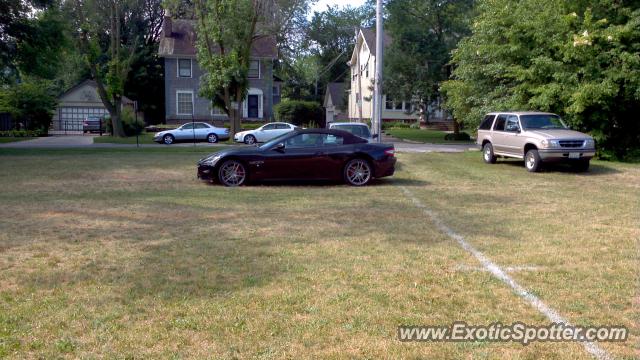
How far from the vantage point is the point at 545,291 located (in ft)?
18.2

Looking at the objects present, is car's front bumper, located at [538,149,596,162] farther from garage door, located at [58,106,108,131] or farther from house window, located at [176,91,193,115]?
garage door, located at [58,106,108,131]

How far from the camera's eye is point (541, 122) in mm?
17922

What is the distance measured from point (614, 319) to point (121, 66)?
35.5 meters

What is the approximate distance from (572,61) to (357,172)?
10701 mm

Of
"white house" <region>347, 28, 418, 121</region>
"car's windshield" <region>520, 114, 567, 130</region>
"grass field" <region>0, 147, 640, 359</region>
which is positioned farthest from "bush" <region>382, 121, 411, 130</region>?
"grass field" <region>0, 147, 640, 359</region>

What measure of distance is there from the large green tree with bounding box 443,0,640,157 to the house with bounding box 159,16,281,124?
92.5ft

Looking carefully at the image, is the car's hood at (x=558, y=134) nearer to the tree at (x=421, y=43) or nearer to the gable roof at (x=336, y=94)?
the tree at (x=421, y=43)

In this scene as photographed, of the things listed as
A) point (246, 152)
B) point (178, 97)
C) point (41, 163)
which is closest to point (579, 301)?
point (246, 152)

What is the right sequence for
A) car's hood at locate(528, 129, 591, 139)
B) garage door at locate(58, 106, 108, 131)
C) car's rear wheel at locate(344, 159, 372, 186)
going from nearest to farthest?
car's rear wheel at locate(344, 159, 372, 186) < car's hood at locate(528, 129, 591, 139) < garage door at locate(58, 106, 108, 131)

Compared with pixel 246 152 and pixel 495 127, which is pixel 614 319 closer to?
pixel 246 152

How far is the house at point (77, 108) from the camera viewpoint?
5434 cm

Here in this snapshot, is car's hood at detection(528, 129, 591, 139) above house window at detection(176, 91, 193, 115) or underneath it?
underneath

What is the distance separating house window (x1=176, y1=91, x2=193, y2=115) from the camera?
4906cm

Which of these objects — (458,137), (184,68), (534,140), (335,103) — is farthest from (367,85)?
(534,140)
